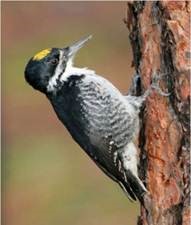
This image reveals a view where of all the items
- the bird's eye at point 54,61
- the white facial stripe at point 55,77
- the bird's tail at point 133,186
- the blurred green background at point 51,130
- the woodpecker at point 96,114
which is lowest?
the blurred green background at point 51,130

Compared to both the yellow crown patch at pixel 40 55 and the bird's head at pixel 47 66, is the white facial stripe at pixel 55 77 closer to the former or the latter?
the bird's head at pixel 47 66

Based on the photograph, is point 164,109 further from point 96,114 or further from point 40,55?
point 40,55

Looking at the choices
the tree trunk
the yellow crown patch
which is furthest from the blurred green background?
the tree trunk

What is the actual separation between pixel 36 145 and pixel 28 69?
648 cm

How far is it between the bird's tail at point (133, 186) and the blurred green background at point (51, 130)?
370 centimetres

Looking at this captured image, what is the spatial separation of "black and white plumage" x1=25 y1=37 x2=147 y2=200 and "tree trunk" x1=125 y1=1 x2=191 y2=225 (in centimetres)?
26

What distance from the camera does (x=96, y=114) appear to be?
5.79 metres

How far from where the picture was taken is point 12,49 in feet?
51.0

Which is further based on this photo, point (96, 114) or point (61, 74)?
point (61, 74)

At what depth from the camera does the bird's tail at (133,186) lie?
5344mm

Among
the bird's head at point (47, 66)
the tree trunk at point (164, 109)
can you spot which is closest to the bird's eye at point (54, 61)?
the bird's head at point (47, 66)

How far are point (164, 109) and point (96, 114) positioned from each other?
715 millimetres

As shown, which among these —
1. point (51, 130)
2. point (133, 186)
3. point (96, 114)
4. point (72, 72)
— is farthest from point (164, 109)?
point (51, 130)

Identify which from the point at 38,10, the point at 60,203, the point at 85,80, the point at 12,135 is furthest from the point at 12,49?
the point at 85,80
